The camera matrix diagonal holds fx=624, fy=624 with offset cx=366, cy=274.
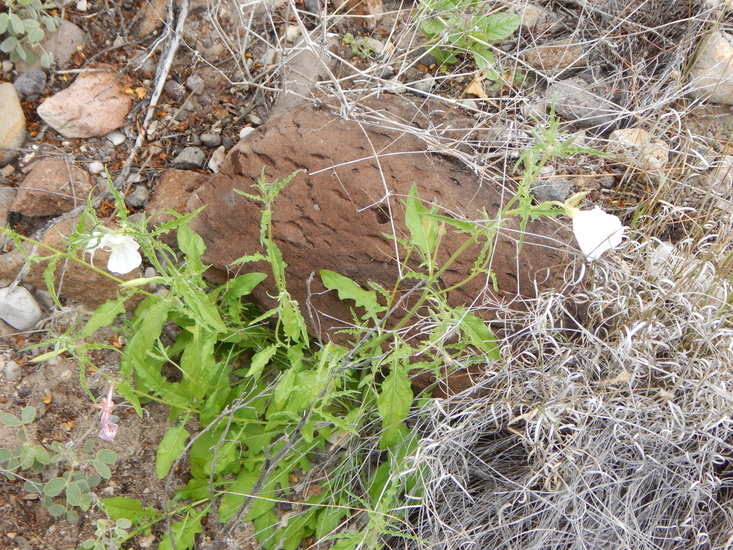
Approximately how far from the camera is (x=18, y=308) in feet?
7.37

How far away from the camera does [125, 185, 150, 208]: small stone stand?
8.27 feet

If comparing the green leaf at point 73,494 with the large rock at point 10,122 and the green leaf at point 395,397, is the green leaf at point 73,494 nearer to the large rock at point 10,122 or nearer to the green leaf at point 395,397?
the green leaf at point 395,397

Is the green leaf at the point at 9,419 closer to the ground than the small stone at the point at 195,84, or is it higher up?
closer to the ground

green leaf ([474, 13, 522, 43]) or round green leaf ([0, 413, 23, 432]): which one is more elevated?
green leaf ([474, 13, 522, 43])

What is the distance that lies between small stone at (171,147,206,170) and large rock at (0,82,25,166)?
59 cm

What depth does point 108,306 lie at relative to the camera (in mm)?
1906

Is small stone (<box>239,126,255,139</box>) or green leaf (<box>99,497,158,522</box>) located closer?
green leaf (<box>99,497,158,522</box>)

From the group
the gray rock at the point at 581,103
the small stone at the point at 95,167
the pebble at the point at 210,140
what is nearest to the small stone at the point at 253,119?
the pebble at the point at 210,140

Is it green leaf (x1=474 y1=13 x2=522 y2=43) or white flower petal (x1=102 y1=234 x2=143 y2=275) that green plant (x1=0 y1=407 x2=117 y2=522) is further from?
green leaf (x1=474 y1=13 x2=522 y2=43)

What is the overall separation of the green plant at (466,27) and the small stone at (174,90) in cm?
105

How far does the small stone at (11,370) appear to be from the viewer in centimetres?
221

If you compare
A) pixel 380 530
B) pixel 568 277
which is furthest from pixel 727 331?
pixel 380 530

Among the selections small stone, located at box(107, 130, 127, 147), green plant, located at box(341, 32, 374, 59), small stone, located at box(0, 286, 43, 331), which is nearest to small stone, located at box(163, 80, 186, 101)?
small stone, located at box(107, 130, 127, 147)

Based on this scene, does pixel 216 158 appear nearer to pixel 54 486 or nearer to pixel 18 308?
pixel 18 308
